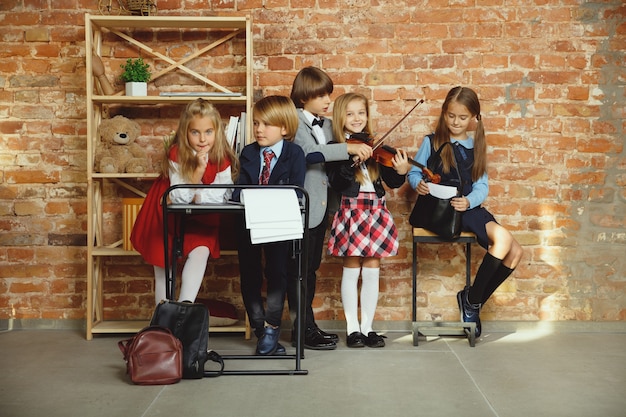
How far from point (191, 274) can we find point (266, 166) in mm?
651

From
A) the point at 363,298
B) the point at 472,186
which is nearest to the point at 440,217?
the point at 472,186

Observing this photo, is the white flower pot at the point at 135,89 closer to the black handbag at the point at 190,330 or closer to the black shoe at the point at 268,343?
the black handbag at the point at 190,330

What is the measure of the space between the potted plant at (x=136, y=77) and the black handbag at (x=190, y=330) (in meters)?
1.40

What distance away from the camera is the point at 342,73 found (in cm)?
402

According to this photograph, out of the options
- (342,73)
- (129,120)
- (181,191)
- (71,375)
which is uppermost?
(342,73)

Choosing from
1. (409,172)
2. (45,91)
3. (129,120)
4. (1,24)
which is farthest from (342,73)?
(1,24)

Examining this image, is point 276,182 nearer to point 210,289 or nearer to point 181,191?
point 181,191

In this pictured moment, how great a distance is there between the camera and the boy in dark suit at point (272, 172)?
3406 millimetres

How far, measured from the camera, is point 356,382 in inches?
118

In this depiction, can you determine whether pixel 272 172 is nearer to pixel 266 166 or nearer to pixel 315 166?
pixel 266 166

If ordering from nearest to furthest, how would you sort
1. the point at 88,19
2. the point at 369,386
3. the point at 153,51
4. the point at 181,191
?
the point at 369,386 → the point at 181,191 → the point at 88,19 → the point at 153,51

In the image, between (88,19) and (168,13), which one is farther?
(168,13)

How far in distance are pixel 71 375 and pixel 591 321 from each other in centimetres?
287

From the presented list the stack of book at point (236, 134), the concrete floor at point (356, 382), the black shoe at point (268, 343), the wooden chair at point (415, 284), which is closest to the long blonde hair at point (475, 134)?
the wooden chair at point (415, 284)
